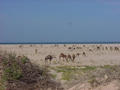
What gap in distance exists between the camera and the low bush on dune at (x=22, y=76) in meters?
13.5

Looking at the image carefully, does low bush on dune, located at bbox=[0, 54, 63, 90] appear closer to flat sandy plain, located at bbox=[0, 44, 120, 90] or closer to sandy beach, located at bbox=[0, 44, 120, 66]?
flat sandy plain, located at bbox=[0, 44, 120, 90]

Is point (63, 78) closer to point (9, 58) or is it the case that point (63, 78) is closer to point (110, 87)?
point (9, 58)

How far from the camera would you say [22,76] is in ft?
46.4

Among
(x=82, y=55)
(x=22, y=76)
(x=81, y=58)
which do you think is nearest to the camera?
(x=22, y=76)

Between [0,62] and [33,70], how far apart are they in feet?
4.62

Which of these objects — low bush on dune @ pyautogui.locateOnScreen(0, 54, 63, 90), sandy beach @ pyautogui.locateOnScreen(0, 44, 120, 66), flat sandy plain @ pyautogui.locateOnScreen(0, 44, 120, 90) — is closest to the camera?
flat sandy plain @ pyautogui.locateOnScreen(0, 44, 120, 90)

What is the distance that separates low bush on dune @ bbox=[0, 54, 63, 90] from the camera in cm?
Answer: 1354

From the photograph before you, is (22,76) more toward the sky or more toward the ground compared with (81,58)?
more toward the sky

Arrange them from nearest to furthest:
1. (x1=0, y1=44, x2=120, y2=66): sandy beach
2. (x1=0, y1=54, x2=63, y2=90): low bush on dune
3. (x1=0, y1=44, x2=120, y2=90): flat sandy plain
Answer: (x1=0, y1=44, x2=120, y2=90): flat sandy plain < (x1=0, y1=54, x2=63, y2=90): low bush on dune < (x1=0, y1=44, x2=120, y2=66): sandy beach

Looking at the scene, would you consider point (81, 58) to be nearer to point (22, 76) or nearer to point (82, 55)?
point (82, 55)

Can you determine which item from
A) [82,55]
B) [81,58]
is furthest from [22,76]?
[82,55]

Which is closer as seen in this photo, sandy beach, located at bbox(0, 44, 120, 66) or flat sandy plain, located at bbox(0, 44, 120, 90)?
flat sandy plain, located at bbox(0, 44, 120, 90)

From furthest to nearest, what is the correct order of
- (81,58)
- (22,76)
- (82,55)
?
(82,55) → (81,58) → (22,76)

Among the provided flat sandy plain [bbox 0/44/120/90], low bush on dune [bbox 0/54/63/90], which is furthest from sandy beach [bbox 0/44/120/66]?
low bush on dune [bbox 0/54/63/90]
